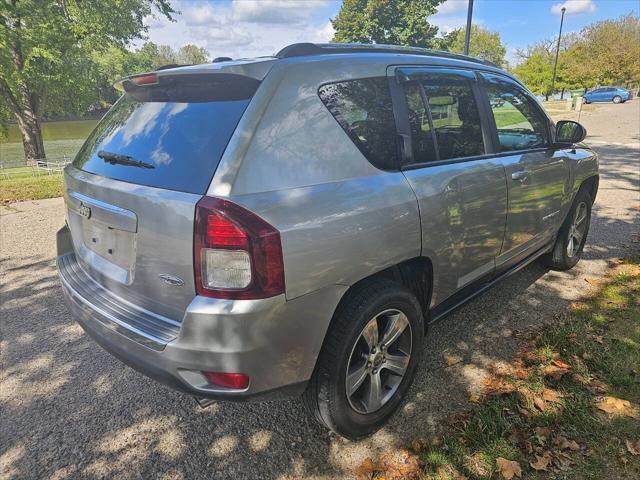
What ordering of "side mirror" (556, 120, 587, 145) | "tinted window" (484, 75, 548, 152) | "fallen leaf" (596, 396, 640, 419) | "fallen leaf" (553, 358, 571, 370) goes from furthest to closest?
1. "side mirror" (556, 120, 587, 145)
2. "tinted window" (484, 75, 548, 152)
3. "fallen leaf" (553, 358, 571, 370)
4. "fallen leaf" (596, 396, 640, 419)

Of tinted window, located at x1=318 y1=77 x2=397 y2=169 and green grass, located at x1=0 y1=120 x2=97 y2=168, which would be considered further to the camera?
green grass, located at x1=0 y1=120 x2=97 y2=168

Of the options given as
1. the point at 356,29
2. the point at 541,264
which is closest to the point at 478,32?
the point at 356,29

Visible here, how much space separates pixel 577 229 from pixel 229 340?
412 centimetres

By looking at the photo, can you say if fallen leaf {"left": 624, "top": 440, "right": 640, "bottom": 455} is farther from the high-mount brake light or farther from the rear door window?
the high-mount brake light

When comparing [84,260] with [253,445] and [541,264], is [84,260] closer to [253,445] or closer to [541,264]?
[253,445]

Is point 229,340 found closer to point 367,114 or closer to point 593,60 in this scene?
point 367,114

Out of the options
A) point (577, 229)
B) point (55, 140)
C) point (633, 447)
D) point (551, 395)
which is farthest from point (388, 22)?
point (633, 447)

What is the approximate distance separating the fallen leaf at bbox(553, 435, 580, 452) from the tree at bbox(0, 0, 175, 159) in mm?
24314

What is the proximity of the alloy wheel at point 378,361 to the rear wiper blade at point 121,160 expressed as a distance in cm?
132

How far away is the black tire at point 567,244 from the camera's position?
423 cm

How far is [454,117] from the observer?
9.27 ft

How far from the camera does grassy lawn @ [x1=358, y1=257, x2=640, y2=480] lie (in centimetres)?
213

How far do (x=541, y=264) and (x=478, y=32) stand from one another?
7474cm

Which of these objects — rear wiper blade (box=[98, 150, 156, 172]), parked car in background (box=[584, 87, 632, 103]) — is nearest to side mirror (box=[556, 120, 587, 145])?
rear wiper blade (box=[98, 150, 156, 172])
